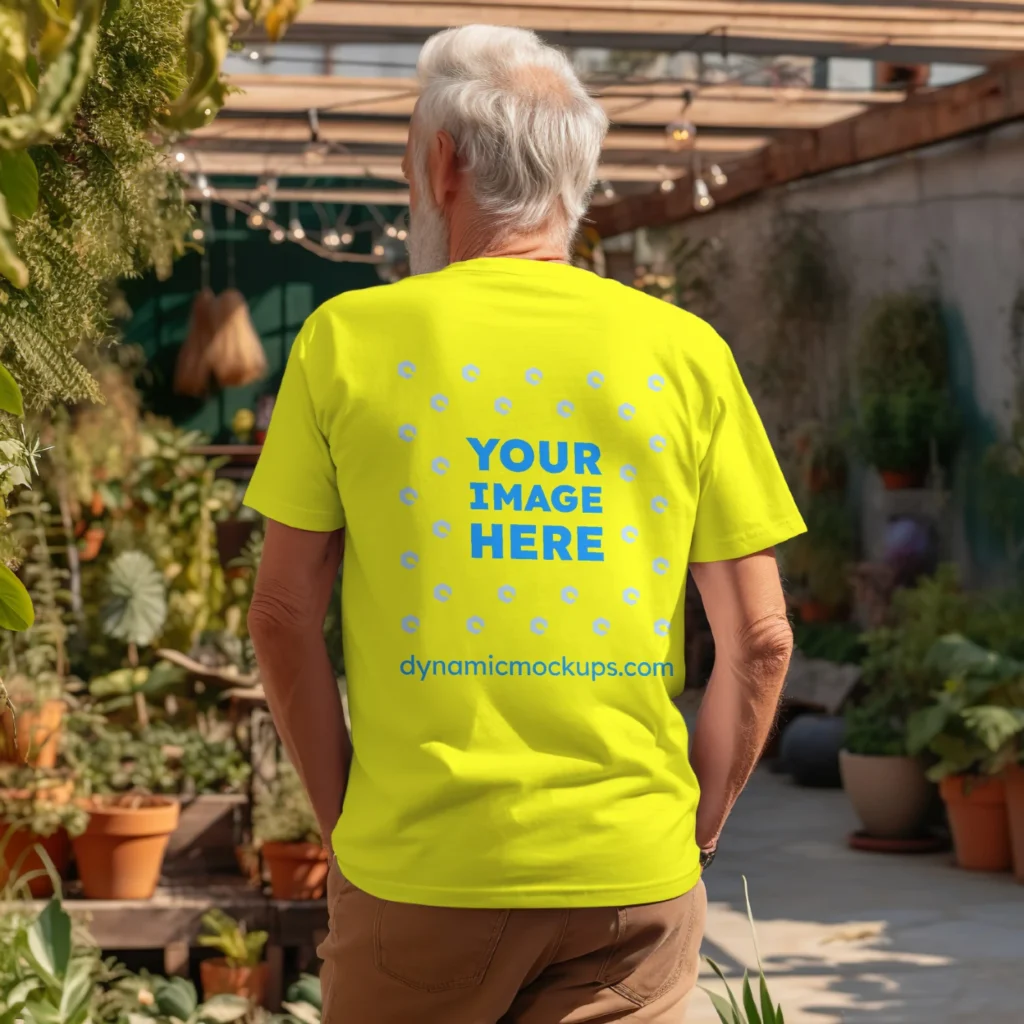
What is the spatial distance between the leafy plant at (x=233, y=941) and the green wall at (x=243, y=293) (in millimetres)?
8011

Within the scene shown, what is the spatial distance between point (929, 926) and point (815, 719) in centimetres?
258

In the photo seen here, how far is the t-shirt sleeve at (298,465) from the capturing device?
1.35 meters

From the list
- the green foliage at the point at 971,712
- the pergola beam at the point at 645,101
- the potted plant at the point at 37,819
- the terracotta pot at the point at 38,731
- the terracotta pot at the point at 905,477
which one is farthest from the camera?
the terracotta pot at the point at 905,477

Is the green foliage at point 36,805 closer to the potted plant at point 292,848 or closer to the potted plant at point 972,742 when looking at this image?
the potted plant at point 292,848

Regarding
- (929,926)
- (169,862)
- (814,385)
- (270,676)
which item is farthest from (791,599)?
(270,676)

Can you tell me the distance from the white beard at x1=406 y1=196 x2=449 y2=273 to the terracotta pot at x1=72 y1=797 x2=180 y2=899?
3.40 m

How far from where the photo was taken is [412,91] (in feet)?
24.6

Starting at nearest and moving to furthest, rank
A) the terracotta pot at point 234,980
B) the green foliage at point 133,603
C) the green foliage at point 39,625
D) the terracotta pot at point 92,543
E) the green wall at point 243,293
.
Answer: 1. the terracotta pot at point 234,980
2. the green foliage at point 39,625
3. the green foliage at point 133,603
4. the terracotta pot at point 92,543
5. the green wall at point 243,293

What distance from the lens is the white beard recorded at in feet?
4.81

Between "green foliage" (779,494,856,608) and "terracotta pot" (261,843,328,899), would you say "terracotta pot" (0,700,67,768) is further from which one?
"green foliage" (779,494,856,608)

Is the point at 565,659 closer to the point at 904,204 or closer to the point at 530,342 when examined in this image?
the point at 530,342

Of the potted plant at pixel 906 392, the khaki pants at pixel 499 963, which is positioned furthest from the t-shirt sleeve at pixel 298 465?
the potted plant at pixel 906 392

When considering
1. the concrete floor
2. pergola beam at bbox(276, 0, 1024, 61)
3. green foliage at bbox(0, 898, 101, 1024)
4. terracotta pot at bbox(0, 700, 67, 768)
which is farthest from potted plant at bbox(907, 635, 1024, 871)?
green foliage at bbox(0, 898, 101, 1024)

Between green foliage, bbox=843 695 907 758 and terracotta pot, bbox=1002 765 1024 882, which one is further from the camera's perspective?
green foliage, bbox=843 695 907 758
